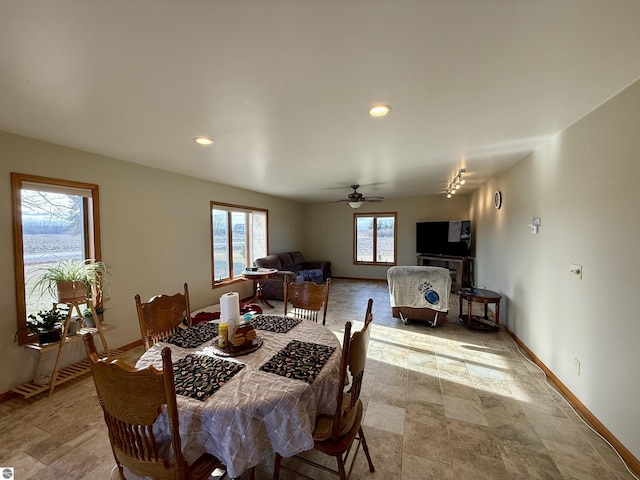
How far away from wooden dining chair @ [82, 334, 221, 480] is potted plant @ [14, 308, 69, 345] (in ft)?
6.72

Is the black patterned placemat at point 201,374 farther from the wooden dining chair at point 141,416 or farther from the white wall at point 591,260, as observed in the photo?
the white wall at point 591,260

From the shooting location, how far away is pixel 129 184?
11.2 feet

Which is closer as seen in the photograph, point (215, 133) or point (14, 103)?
point (14, 103)

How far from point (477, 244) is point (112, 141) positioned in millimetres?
6663

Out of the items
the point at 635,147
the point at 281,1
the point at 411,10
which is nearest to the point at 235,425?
the point at 281,1

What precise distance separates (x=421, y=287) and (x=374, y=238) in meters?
3.99

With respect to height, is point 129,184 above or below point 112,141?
below

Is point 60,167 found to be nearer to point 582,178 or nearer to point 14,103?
point 14,103

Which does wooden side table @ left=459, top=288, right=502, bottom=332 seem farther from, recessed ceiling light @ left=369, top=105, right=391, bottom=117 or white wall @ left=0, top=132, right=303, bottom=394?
white wall @ left=0, top=132, right=303, bottom=394

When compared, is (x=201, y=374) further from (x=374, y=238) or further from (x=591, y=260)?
(x=374, y=238)

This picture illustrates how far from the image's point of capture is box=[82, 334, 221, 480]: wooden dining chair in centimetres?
98

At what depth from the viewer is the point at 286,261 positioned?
6.83 m

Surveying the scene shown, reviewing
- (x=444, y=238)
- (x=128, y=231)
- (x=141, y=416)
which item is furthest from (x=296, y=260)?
(x=141, y=416)

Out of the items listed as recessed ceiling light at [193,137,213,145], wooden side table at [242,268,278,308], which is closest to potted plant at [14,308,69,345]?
recessed ceiling light at [193,137,213,145]
